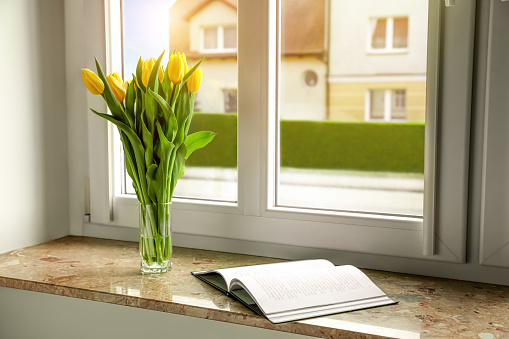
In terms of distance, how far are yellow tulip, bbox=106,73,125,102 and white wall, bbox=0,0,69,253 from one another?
1.11 ft

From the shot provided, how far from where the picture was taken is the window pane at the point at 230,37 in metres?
1.47

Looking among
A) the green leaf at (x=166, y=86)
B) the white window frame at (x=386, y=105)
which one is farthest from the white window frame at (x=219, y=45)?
Result: the white window frame at (x=386, y=105)

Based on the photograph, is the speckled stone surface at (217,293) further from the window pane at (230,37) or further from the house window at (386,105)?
the window pane at (230,37)

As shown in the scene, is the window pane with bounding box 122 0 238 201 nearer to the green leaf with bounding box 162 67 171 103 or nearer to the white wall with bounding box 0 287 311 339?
the green leaf with bounding box 162 67 171 103

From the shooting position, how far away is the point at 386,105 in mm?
1346

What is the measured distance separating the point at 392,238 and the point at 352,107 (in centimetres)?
31

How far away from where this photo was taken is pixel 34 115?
153 cm

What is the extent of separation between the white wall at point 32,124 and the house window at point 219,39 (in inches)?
16.0

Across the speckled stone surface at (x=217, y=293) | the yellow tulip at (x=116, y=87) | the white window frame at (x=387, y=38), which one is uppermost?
the white window frame at (x=387, y=38)

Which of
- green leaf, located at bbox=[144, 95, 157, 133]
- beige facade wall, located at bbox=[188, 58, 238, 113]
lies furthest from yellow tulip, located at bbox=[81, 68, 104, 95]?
beige facade wall, located at bbox=[188, 58, 238, 113]

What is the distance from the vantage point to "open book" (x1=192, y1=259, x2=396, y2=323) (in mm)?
1066

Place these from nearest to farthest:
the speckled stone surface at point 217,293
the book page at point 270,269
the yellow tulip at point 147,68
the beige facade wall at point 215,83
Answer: the speckled stone surface at point 217,293 → the book page at point 270,269 → the yellow tulip at point 147,68 → the beige facade wall at point 215,83

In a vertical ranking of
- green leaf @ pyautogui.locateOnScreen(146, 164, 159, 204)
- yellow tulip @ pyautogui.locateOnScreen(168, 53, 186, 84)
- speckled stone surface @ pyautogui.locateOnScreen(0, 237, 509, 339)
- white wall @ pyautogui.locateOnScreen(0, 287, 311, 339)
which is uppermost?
yellow tulip @ pyautogui.locateOnScreen(168, 53, 186, 84)

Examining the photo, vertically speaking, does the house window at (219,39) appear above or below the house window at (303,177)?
above
